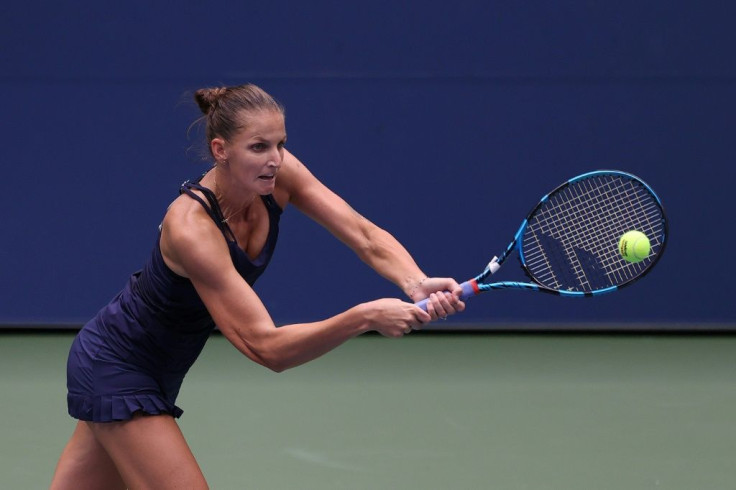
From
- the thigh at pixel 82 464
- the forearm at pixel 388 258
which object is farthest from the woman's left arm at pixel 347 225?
the thigh at pixel 82 464

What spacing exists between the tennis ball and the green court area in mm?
1098

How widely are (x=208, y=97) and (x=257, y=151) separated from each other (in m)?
0.22

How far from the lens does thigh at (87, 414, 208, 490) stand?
2.74 meters

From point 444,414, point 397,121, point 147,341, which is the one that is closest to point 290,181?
point 147,341

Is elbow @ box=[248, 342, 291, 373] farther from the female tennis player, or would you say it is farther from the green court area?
the green court area

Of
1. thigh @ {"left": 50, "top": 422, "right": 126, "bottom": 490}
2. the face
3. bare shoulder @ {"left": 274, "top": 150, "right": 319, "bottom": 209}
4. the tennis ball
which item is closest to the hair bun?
the face

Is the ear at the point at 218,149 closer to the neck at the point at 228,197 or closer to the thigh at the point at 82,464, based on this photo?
the neck at the point at 228,197

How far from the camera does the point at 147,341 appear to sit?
286 cm

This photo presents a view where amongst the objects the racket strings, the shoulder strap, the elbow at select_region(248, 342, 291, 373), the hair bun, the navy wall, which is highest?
the navy wall

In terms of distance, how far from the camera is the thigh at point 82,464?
9.70 feet

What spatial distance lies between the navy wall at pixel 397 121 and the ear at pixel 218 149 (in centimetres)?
321

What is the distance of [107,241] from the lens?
6156mm

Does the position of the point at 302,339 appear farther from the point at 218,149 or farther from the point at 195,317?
the point at 218,149

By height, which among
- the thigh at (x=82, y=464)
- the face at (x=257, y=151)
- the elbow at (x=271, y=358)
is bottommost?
the thigh at (x=82, y=464)
